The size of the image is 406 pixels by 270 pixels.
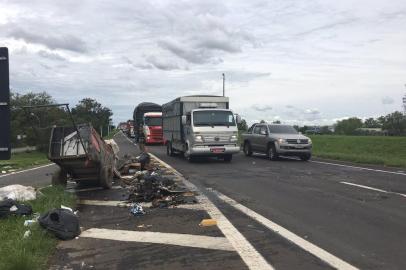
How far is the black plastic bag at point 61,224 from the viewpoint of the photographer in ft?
26.1

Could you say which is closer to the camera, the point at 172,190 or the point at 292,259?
the point at 292,259

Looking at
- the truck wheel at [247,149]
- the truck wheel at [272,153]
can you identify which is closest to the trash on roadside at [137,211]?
the truck wheel at [272,153]

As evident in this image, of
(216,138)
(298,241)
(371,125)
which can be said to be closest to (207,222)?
(298,241)

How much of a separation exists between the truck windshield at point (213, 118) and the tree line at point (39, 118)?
441 centimetres

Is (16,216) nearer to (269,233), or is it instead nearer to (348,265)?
(269,233)

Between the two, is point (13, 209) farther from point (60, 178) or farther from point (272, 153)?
point (272, 153)

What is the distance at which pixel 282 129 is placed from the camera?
86.9 ft

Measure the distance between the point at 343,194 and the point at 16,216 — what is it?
7.34 metres

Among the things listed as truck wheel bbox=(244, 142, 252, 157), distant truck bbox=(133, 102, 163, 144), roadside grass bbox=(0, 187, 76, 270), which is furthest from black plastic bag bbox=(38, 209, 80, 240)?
distant truck bbox=(133, 102, 163, 144)

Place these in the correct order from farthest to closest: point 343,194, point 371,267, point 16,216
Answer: point 343,194, point 16,216, point 371,267

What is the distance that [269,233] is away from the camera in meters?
8.08

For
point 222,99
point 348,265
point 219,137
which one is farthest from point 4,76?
point 222,99

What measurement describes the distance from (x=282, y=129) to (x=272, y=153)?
1.77 metres

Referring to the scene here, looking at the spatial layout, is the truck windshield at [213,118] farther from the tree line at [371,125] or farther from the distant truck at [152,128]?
the tree line at [371,125]
